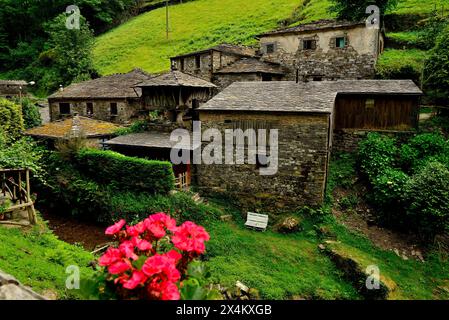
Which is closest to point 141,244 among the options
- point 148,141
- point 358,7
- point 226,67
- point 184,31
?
point 148,141

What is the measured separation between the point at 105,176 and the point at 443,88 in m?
19.9

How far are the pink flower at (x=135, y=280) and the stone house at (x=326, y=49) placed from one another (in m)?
24.2

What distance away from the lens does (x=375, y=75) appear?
2584 centimetres

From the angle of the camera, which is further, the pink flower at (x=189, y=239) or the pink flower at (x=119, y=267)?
the pink flower at (x=189, y=239)

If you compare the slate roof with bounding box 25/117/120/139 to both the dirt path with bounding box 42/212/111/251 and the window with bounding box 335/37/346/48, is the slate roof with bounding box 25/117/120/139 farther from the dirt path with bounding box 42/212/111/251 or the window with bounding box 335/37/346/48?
the window with bounding box 335/37/346/48

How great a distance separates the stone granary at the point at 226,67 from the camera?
2756cm

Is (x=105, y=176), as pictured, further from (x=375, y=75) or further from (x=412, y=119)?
(x=375, y=75)

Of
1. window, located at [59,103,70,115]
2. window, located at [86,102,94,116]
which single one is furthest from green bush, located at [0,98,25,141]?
window, located at [86,102,94,116]

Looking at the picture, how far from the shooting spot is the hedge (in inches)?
673

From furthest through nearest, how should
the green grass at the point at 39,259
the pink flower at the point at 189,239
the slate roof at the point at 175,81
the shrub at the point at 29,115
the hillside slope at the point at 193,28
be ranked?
the hillside slope at the point at 193,28
the shrub at the point at 29,115
the slate roof at the point at 175,81
the green grass at the point at 39,259
the pink flower at the point at 189,239

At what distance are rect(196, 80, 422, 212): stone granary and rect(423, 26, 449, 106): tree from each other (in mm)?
1651

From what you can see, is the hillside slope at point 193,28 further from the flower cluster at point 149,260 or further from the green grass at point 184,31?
the flower cluster at point 149,260

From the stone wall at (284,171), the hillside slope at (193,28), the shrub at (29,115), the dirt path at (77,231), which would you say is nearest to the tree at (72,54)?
the hillside slope at (193,28)

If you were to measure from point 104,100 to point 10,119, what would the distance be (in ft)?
22.7
